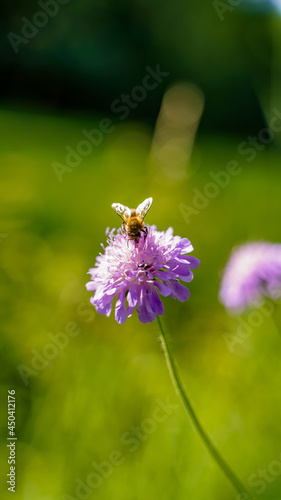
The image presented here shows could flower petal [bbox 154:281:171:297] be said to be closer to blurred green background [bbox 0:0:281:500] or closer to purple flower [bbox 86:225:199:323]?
purple flower [bbox 86:225:199:323]

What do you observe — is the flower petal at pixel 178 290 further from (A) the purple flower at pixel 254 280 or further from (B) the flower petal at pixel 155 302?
(A) the purple flower at pixel 254 280

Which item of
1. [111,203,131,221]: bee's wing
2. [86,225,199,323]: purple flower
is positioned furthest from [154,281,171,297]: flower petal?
[111,203,131,221]: bee's wing

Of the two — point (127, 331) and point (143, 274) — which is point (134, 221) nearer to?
point (143, 274)

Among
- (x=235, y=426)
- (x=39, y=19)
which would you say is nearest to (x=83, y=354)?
(x=235, y=426)

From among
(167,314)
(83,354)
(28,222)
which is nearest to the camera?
(83,354)

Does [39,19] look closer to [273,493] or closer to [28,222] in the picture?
[28,222]

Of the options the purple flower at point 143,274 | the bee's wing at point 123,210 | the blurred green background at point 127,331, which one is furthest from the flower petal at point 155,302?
the blurred green background at point 127,331
